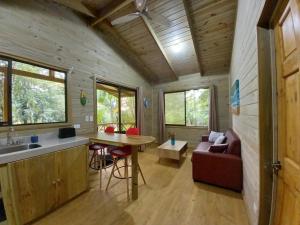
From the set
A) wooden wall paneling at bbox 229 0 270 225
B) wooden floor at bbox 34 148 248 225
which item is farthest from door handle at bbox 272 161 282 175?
wooden floor at bbox 34 148 248 225

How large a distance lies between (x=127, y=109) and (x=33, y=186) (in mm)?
3301

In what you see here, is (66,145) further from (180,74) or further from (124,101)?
(180,74)

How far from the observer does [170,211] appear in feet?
6.54

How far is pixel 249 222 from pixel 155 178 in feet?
5.29

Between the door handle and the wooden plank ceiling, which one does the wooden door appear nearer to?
the door handle

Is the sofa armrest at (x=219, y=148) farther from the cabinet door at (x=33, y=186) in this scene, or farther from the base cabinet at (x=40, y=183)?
the cabinet door at (x=33, y=186)

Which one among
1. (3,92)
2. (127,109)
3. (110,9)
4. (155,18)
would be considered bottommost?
(127,109)

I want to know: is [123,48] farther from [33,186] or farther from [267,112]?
[267,112]

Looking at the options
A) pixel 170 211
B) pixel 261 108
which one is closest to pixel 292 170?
pixel 261 108

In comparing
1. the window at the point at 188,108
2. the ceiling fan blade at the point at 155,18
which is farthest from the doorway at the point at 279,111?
the window at the point at 188,108

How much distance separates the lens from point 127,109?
16.0 feet

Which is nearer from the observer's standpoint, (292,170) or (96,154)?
(292,170)

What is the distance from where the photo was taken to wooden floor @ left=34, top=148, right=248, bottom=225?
1.83 meters

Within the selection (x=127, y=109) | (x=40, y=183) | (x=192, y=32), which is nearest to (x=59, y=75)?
(x=40, y=183)
